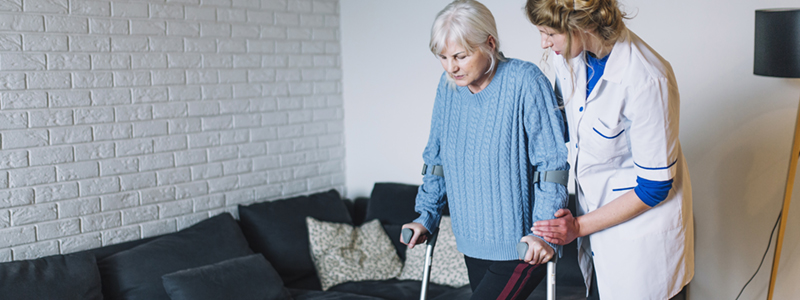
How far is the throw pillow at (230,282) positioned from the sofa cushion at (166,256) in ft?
0.30

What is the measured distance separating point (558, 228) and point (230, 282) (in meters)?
1.59

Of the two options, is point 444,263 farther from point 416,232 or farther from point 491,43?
point 491,43

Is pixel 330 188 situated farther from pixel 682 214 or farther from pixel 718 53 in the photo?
pixel 682 214

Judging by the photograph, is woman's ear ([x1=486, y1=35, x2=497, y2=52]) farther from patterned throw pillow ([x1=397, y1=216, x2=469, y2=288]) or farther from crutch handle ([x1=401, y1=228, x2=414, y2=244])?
patterned throw pillow ([x1=397, y1=216, x2=469, y2=288])

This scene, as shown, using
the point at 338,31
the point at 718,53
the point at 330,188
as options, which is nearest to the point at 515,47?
the point at 718,53

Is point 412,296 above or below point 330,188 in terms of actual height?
below

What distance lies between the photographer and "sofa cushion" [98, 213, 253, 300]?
2.40 metres

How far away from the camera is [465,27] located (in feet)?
4.80

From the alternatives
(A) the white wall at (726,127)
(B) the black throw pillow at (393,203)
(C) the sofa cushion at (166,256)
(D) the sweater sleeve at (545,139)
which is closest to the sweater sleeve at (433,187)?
(D) the sweater sleeve at (545,139)

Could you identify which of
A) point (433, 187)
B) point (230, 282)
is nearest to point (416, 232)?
point (433, 187)

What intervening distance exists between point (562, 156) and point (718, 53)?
136 centimetres

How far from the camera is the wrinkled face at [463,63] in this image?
1.49m

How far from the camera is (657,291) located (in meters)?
1.51

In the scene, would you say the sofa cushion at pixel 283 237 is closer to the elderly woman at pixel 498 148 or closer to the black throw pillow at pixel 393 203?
the black throw pillow at pixel 393 203
